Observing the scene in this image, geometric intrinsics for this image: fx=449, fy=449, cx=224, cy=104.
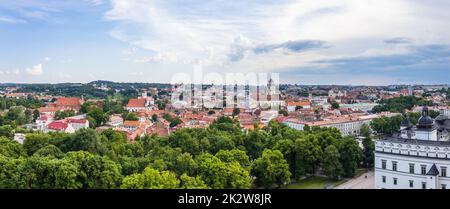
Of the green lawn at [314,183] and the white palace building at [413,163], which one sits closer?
the white palace building at [413,163]

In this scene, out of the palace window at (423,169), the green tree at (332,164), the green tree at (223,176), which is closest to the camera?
the palace window at (423,169)

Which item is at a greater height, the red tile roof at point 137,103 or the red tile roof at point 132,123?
the red tile roof at point 137,103

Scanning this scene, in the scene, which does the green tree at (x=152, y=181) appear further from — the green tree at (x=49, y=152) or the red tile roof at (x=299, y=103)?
the red tile roof at (x=299, y=103)

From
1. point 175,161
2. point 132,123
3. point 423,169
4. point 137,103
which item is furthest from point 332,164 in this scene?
point 137,103

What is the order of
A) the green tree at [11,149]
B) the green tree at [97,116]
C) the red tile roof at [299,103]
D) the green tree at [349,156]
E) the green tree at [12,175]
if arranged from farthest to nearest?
the red tile roof at [299,103]
the green tree at [97,116]
the green tree at [349,156]
the green tree at [11,149]
the green tree at [12,175]

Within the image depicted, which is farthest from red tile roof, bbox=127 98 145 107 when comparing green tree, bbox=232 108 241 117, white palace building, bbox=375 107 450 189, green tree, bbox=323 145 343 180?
white palace building, bbox=375 107 450 189


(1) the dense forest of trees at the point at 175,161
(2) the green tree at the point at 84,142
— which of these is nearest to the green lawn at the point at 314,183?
(1) the dense forest of trees at the point at 175,161

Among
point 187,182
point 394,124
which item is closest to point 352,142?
point 187,182

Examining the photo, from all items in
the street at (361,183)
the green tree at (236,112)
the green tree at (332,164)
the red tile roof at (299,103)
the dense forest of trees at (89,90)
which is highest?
the dense forest of trees at (89,90)
